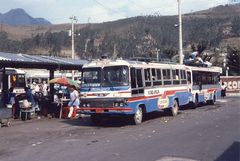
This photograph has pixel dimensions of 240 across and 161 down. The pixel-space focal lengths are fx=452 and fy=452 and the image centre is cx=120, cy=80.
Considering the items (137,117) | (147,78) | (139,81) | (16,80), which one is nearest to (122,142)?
(137,117)

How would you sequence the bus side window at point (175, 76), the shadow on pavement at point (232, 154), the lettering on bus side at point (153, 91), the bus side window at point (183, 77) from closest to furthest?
the shadow on pavement at point (232, 154), the lettering on bus side at point (153, 91), the bus side window at point (175, 76), the bus side window at point (183, 77)

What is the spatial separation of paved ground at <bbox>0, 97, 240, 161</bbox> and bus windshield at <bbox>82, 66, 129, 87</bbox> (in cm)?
175

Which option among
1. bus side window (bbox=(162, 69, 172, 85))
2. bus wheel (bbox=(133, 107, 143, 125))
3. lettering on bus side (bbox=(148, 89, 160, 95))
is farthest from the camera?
bus side window (bbox=(162, 69, 172, 85))

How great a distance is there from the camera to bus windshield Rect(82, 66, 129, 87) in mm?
18016

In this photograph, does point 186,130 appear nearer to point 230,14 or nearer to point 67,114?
point 67,114

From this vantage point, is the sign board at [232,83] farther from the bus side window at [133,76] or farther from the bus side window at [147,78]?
the bus side window at [133,76]

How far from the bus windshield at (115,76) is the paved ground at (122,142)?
1768 millimetres

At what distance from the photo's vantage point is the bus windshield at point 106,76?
18.0 metres

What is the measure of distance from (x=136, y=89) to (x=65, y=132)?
372cm

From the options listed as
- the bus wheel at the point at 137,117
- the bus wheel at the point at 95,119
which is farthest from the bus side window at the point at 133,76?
the bus wheel at the point at 95,119

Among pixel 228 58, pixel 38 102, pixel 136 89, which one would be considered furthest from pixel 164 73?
pixel 228 58

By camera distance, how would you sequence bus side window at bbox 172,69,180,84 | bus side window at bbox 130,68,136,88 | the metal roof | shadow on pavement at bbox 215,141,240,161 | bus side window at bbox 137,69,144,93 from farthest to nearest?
bus side window at bbox 172,69,180,84 < the metal roof < bus side window at bbox 137,69,144,93 < bus side window at bbox 130,68,136,88 < shadow on pavement at bbox 215,141,240,161

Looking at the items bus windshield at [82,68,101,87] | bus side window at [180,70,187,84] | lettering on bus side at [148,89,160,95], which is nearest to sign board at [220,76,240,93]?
bus side window at [180,70,187,84]

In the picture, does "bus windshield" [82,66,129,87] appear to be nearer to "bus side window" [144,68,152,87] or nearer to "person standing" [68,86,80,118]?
"bus side window" [144,68,152,87]
